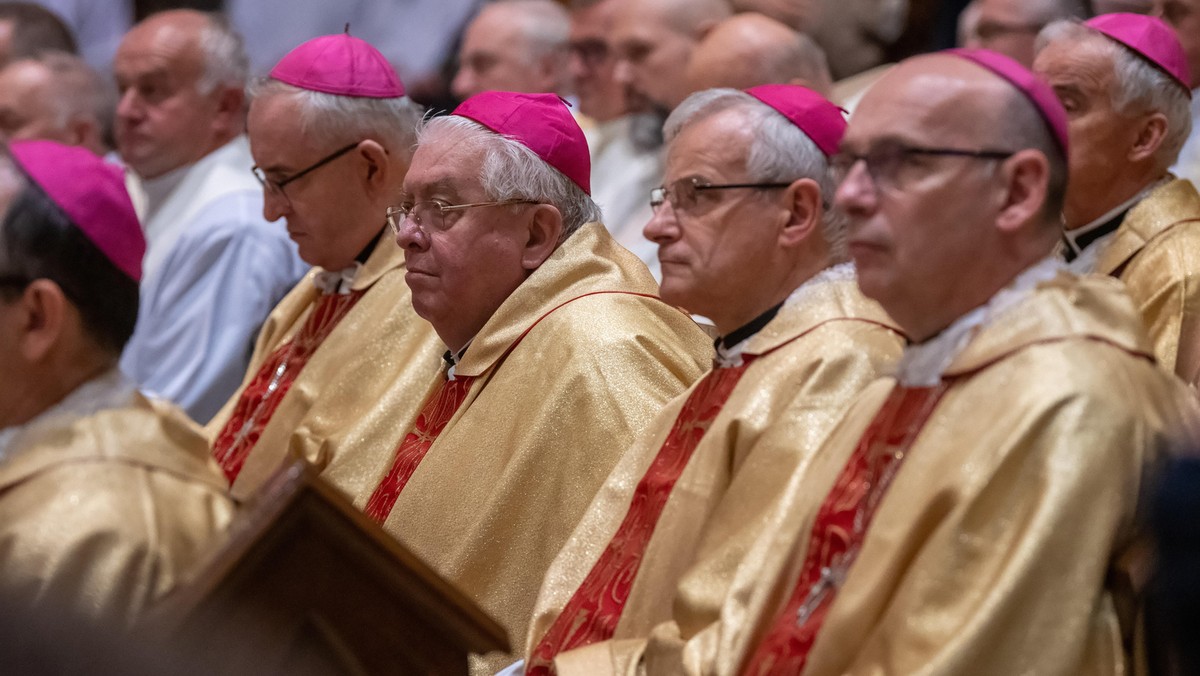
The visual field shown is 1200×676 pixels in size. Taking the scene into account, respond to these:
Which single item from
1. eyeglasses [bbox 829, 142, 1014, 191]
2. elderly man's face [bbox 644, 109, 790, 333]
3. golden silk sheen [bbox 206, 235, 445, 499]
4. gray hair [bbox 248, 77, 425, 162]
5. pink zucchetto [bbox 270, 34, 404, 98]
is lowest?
golden silk sheen [bbox 206, 235, 445, 499]

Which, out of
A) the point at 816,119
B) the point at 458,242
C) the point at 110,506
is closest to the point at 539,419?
the point at 458,242

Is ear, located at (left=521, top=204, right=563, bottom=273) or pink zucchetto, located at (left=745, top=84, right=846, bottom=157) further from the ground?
pink zucchetto, located at (left=745, top=84, right=846, bottom=157)

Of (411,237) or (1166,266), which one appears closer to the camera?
(1166,266)

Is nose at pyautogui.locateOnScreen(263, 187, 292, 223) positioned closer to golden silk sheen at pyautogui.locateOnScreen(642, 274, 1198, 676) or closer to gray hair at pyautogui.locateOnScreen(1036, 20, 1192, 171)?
gray hair at pyautogui.locateOnScreen(1036, 20, 1192, 171)

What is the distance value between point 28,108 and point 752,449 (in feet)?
16.7

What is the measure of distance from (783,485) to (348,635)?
1.00 m

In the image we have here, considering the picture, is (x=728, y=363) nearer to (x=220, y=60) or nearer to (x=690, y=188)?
(x=690, y=188)

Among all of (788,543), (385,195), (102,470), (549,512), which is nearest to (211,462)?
(102,470)

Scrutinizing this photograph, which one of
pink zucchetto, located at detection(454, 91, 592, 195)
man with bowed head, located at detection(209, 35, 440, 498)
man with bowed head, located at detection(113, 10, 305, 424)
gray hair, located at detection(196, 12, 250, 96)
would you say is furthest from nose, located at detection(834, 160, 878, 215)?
gray hair, located at detection(196, 12, 250, 96)

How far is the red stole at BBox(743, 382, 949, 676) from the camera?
3.10m

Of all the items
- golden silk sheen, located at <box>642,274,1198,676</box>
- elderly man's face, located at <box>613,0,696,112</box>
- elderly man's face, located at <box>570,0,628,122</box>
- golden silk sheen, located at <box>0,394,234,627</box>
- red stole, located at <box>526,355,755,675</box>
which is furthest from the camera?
elderly man's face, located at <box>570,0,628,122</box>

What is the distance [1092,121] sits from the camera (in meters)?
4.80

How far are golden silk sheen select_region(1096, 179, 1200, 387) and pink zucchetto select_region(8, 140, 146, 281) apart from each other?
249 cm

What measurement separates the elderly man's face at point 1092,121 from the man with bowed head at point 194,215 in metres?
3.43
